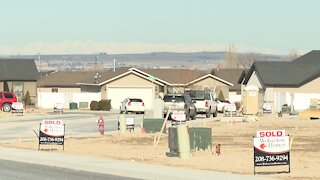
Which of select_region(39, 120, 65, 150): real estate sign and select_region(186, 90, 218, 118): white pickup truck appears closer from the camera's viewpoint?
select_region(39, 120, 65, 150): real estate sign

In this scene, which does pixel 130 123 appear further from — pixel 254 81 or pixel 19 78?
A: pixel 19 78

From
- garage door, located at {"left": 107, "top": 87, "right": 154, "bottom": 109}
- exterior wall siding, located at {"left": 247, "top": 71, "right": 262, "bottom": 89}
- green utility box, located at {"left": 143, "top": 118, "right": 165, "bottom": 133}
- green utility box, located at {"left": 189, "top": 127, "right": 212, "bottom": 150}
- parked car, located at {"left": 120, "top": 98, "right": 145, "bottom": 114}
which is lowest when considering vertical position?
green utility box, located at {"left": 189, "top": 127, "right": 212, "bottom": 150}

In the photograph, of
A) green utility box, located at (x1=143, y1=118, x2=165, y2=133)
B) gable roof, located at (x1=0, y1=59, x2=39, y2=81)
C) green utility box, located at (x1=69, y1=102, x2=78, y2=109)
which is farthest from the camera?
gable roof, located at (x1=0, y1=59, x2=39, y2=81)

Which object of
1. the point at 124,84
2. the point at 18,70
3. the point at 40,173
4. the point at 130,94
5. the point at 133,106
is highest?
the point at 18,70

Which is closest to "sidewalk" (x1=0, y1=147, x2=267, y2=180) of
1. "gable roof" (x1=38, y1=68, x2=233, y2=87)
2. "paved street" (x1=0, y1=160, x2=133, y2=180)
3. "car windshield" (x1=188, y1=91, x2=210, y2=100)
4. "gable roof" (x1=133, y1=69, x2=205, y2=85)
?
"paved street" (x1=0, y1=160, x2=133, y2=180)

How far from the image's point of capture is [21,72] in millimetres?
93688

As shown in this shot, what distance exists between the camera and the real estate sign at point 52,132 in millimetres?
28734

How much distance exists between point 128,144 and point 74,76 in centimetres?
7205

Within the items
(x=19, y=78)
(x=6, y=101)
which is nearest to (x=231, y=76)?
(x=19, y=78)

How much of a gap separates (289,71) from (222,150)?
1980 inches

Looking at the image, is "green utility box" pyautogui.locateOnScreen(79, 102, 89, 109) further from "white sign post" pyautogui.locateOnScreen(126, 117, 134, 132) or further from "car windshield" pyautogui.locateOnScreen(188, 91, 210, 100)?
"white sign post" pyautogui.locateOnScreen(126, 117, 134, 132)

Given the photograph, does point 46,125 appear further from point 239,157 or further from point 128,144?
point 239,157

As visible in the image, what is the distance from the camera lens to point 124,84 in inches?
3378

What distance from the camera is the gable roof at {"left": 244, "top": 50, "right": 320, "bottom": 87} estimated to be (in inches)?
2923
